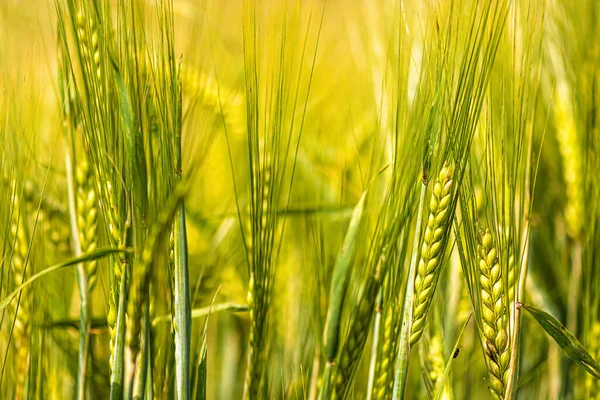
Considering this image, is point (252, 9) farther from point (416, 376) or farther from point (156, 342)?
point (416, 376)

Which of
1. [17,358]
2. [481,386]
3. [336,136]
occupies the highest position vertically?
[336,136]

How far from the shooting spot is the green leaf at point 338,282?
1.29ft

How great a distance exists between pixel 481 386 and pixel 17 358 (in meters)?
0.51

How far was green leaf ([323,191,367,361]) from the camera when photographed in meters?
0.39

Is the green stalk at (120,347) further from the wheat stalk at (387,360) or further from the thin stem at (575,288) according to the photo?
the thin stem at (575,288)

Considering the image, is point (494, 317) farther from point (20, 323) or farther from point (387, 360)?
point (20, 323)

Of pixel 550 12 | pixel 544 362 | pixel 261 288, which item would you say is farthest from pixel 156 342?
pixel 550 12

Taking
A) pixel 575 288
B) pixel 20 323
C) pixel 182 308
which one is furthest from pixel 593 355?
pixel 20 323

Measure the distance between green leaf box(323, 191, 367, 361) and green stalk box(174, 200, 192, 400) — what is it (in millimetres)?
89

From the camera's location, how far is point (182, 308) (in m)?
0.39

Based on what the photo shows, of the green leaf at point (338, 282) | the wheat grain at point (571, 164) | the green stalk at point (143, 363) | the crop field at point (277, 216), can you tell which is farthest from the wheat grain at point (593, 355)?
the green stalk at point (143, 363)

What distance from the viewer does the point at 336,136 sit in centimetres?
91

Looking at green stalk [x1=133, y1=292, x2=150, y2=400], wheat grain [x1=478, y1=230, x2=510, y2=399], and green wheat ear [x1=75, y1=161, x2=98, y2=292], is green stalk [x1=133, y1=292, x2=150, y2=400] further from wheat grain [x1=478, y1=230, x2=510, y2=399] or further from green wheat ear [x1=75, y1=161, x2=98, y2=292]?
wheat grain [x1=478, y1=230, x2=510, y2=399]

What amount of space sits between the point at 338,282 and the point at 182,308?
0.10 m
